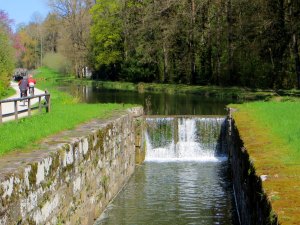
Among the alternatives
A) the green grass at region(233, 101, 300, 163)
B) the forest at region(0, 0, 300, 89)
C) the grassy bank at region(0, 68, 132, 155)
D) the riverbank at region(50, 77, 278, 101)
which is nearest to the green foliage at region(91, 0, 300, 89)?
the forest at region(0, 0, 300, 89)

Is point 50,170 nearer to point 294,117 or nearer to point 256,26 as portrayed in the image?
point 294,117

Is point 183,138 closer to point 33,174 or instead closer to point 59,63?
point 33,174

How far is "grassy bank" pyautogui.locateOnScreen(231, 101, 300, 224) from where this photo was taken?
6.46 metres

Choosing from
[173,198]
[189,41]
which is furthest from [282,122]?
[189,41]

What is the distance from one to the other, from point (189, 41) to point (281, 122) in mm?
33401

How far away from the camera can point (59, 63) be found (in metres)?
88.4

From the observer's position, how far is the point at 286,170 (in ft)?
27.0

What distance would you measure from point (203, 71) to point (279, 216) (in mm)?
41723

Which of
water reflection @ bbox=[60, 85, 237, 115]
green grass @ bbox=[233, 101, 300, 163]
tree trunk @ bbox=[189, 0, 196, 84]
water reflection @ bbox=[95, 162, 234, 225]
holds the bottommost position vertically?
water reflection @ bbox=[95, 162, 234, 225]

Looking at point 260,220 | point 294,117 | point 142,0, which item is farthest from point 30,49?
point 260,220

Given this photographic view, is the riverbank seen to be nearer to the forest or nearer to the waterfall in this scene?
the forest

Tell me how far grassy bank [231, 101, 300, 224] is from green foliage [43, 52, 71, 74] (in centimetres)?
6804

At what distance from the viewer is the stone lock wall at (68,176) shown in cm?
759

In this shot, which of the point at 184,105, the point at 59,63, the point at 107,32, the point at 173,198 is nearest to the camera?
the point at 173,198
